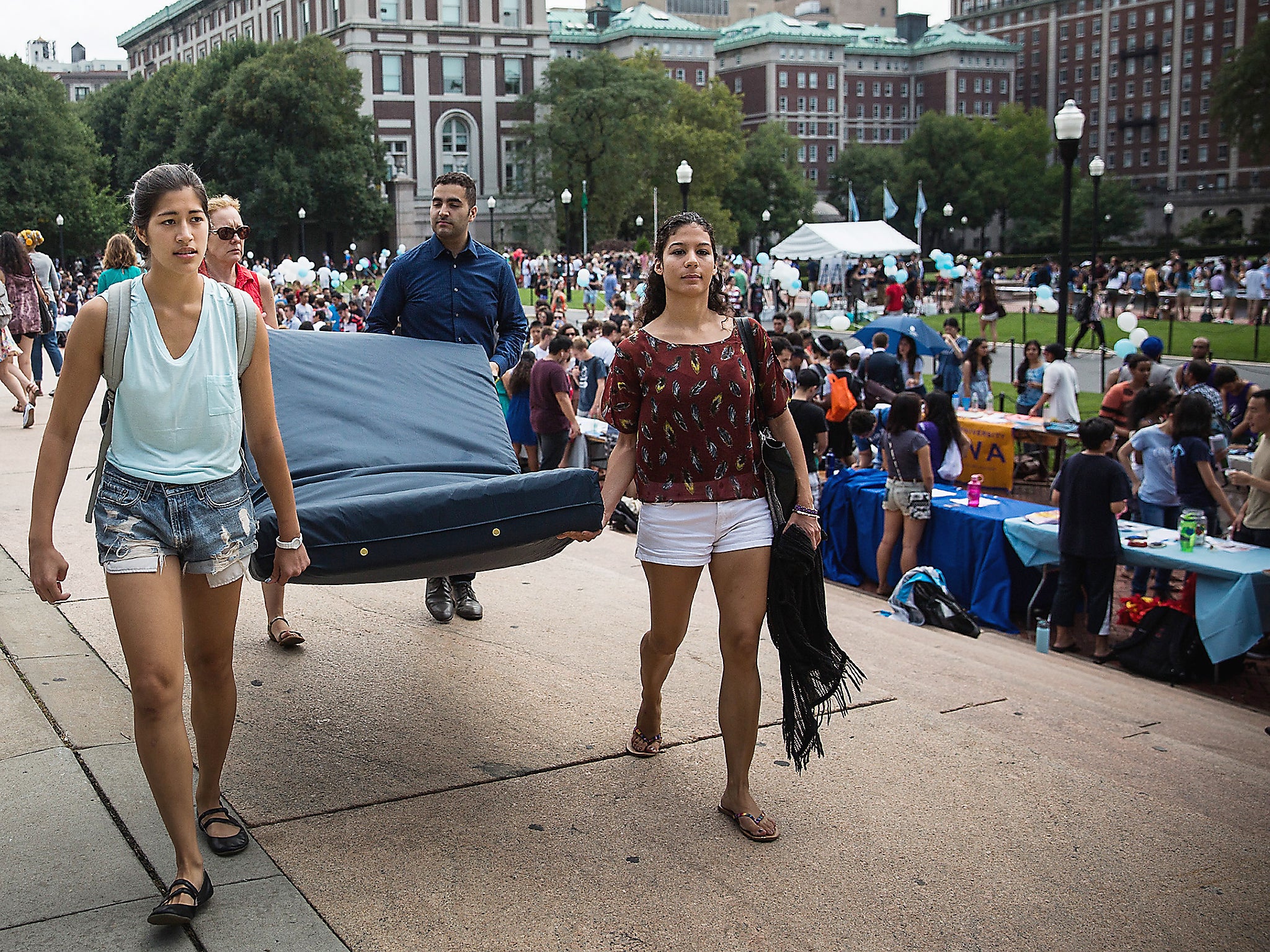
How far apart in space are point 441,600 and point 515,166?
275ft

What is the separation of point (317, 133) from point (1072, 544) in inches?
2779

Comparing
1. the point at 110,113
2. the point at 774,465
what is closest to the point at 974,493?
the point at 774,465

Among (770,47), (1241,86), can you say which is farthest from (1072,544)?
(770,47)

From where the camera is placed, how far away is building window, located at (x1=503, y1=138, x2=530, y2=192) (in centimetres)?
8200

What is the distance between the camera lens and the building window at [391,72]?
8381 cm

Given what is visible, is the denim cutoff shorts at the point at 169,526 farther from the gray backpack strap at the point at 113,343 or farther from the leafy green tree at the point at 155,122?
the leafy green tree at the point at 155,122

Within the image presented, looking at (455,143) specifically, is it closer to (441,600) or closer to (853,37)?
(853,37)

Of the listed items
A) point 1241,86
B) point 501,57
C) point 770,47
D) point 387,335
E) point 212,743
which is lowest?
point 212,743

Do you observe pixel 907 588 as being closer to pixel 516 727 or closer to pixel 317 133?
pixel 516 727

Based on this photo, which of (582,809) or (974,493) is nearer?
(582,809)

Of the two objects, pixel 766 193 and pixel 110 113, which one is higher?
pixel 110 113

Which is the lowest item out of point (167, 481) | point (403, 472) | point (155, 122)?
point (403, 472)

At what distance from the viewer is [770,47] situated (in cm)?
12106

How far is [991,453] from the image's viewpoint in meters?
13.2
